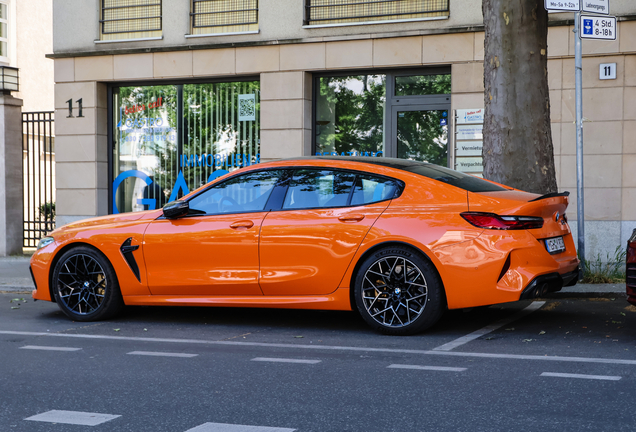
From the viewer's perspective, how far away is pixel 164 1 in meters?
14.7

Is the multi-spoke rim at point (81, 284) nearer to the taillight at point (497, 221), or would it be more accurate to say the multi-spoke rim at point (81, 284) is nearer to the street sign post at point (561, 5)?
the taillight at point (497, 221)

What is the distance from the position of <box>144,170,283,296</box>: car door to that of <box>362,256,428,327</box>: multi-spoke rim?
3.39 ft

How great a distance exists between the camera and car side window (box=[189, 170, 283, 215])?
7.23 m

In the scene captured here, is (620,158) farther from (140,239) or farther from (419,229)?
(140,239)

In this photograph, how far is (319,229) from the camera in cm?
681

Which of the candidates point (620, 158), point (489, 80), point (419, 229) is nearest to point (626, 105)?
point (620, 158)

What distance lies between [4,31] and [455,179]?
1892cm

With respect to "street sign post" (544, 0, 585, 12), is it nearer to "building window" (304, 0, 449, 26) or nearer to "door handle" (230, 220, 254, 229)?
"building window" (304, 0, 449, 26)

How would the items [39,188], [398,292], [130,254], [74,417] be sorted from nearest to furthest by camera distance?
[74,417] < [398,292] < [130,254] < [39,188]

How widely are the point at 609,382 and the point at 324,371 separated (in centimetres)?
181

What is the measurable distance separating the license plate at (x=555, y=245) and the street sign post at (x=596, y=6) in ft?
13.0

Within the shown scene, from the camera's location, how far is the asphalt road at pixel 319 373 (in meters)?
4.25

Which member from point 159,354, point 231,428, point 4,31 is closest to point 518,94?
point 159,354

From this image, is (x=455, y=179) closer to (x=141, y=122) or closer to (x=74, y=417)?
(x=74, y=417)
